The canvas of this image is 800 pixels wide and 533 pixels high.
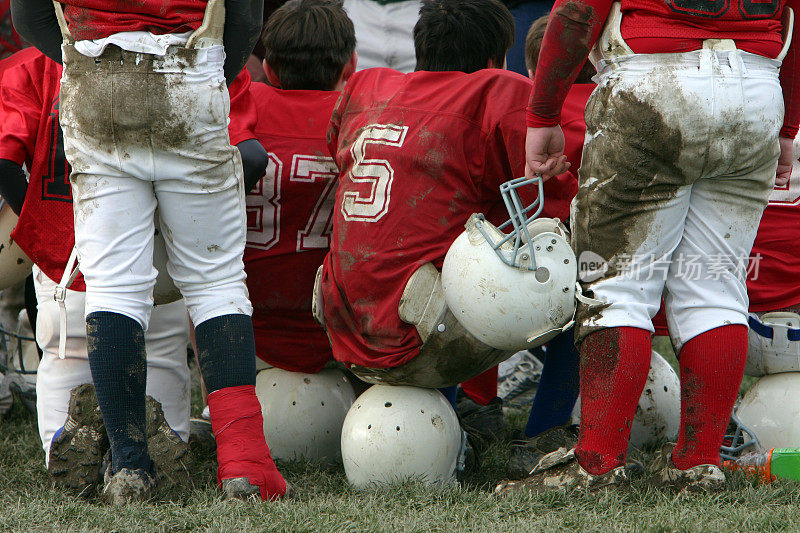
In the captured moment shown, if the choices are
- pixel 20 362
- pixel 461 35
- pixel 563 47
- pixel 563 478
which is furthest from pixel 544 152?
pixel 20 362

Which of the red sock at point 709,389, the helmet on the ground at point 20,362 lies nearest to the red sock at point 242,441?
the red sock at point 709,389

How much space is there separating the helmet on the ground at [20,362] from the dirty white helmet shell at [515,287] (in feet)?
6.51

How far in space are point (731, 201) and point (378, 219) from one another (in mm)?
980

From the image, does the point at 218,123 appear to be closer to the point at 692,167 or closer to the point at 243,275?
the point at 243,275

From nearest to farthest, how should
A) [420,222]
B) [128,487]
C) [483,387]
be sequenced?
1. [128,487]
2. [420,222]
3. [483,387]

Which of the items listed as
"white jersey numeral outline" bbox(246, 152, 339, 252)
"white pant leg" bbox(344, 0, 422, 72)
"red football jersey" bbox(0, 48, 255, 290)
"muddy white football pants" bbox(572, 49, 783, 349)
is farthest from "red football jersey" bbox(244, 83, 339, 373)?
"white pant leg" bbox(344, 0, 422, 72)

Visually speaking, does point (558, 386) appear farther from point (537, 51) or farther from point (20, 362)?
point (20, 362)

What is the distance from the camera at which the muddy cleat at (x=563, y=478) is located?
2.35m

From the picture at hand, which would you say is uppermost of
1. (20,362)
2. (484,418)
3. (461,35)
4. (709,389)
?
(461,35)

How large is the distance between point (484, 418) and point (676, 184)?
4.26 feet

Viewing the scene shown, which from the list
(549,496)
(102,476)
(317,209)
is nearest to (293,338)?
(317,209)

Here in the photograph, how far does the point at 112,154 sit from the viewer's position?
92.5 inches

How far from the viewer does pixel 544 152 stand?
8.16 feet

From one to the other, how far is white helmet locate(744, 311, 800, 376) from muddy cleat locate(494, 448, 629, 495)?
78 cm
